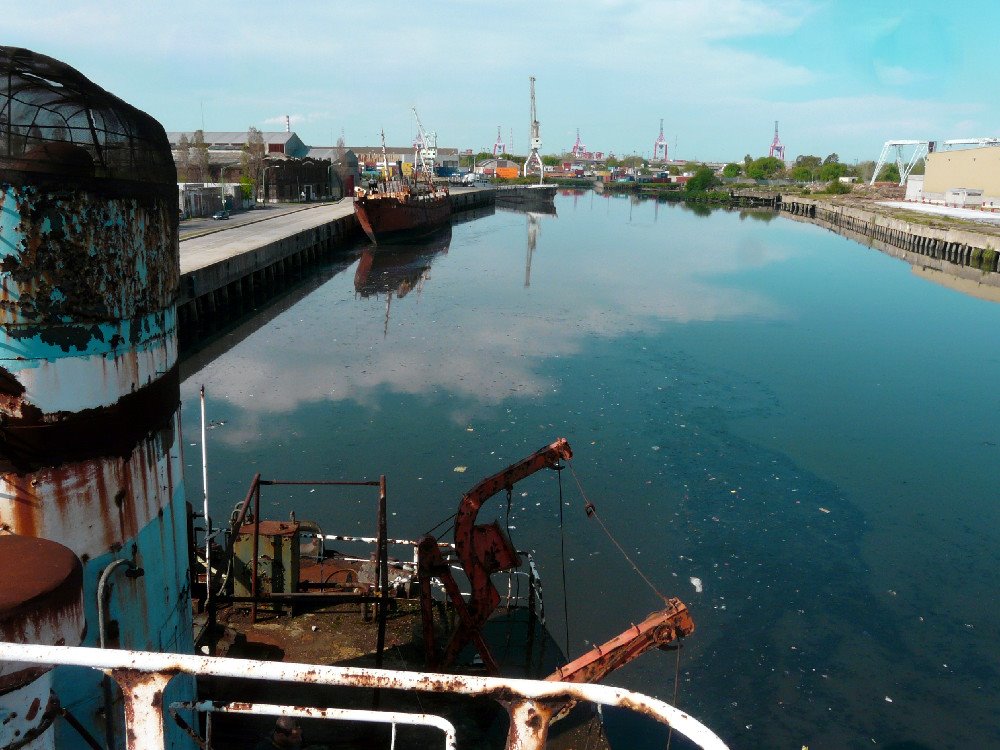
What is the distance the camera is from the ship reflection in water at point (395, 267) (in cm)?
4466

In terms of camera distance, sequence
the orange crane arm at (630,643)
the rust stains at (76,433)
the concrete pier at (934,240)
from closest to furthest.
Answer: the rust stains at (76,433), the orange crane arm at (630,643), the concrete pier at (934,240)

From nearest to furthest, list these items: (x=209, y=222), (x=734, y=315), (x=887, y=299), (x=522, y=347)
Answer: (x=522, y=347) → (x=734, y=315) → (x=887, y=299) → (x=209, y=222)

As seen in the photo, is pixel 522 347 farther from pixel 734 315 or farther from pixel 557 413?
pixel 734 315

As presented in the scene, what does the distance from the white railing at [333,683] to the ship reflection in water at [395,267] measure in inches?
1205

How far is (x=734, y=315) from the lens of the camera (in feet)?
126

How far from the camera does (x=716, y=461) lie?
1984 centimetres

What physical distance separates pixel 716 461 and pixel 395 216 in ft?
163

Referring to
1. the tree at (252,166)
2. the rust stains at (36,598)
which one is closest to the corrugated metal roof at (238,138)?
the tree at (252,166)

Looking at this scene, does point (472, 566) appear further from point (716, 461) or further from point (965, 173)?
point (965, 173)

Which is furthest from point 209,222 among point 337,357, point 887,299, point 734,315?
point 887,299

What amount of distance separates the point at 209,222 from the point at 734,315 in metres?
37.6

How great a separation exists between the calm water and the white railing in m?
8.89

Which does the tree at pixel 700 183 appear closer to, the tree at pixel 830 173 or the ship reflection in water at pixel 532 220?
the tree at pixel 830 173

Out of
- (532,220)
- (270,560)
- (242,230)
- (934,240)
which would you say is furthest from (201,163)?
(270,560)
